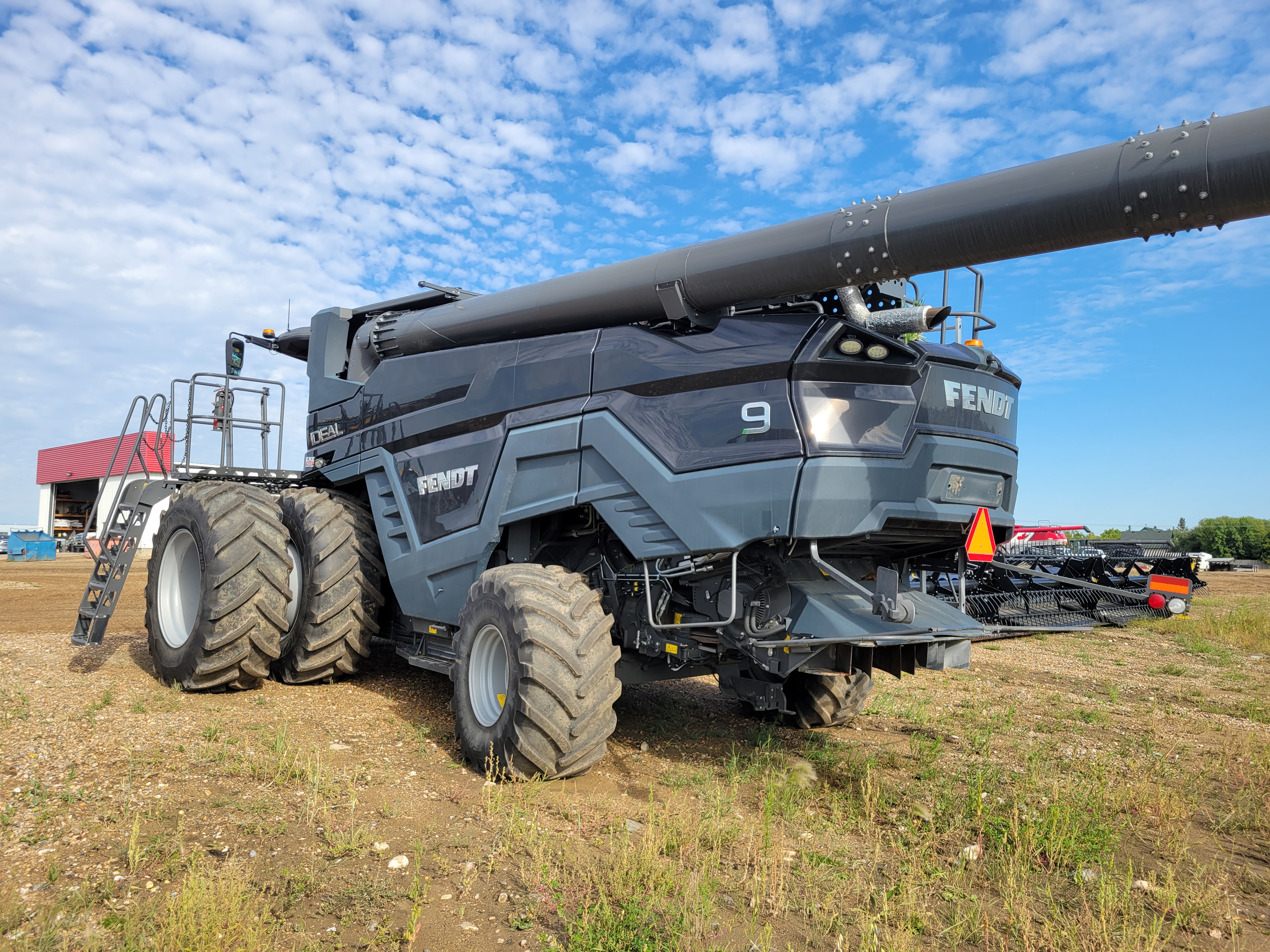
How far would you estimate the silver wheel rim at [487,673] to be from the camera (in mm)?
5363

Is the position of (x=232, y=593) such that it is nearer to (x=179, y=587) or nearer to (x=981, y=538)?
(x=179, y=587)

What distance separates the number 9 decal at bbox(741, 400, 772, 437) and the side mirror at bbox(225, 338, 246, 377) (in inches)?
254

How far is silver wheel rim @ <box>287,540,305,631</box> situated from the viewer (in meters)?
7.33

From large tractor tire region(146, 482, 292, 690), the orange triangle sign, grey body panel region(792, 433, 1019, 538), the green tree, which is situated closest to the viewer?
grey body panel region(792, 433, 1019, 538)

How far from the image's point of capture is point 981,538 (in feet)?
16.5

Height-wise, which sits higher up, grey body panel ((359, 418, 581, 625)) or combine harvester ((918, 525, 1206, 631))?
grey body panel ((359, 418, 581, 625))

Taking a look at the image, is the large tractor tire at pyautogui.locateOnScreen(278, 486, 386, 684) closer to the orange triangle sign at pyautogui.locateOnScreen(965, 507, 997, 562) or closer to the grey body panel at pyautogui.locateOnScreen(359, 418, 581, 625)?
the grey body panel at pyautogui.locateOnScreen(359, 418, 581, 625)

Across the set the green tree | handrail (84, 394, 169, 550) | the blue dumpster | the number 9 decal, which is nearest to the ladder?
handrail (84, 394, 169, 550)

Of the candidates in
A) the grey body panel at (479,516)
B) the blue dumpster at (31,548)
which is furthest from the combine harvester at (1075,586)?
the blue dumpster at (31,548)

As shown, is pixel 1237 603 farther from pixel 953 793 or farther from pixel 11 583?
pixel 11 583

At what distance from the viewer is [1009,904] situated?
10.6ft

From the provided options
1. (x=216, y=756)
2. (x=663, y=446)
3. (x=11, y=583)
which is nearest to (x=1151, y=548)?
(x=663, y=446)

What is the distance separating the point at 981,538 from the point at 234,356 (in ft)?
24.9

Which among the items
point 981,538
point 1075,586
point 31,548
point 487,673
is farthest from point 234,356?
point 31,548
